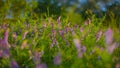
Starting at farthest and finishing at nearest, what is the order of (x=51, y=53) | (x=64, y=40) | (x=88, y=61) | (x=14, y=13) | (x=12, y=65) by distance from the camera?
(x=14, y=13)
(x=64, y=40)
(x=51, y=53)
(x=88, y=61)
(x=12, y=65)

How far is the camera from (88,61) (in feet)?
8.71

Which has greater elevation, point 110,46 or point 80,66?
point 110,46

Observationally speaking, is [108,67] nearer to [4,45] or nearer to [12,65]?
[12,65]

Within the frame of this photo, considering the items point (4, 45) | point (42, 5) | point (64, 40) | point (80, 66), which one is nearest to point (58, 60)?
point (80, 66)

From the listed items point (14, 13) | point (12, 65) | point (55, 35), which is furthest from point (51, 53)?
point (14, 13)

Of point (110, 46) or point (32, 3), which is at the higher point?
point (32, 3)

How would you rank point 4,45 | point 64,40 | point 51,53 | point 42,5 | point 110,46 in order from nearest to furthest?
point 110,46 → point 4,45 → point 51,53 → point 64,40 → point 42,5

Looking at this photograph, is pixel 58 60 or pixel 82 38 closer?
pixel 58 60

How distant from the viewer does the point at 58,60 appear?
2.09 metres

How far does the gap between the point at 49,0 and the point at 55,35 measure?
36.2 metres

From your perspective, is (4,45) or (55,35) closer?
(4,45)

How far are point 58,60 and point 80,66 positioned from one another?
0.29 meters

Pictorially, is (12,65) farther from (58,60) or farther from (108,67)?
(108,67)

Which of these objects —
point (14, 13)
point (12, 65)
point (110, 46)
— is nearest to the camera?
point (110, 46)
